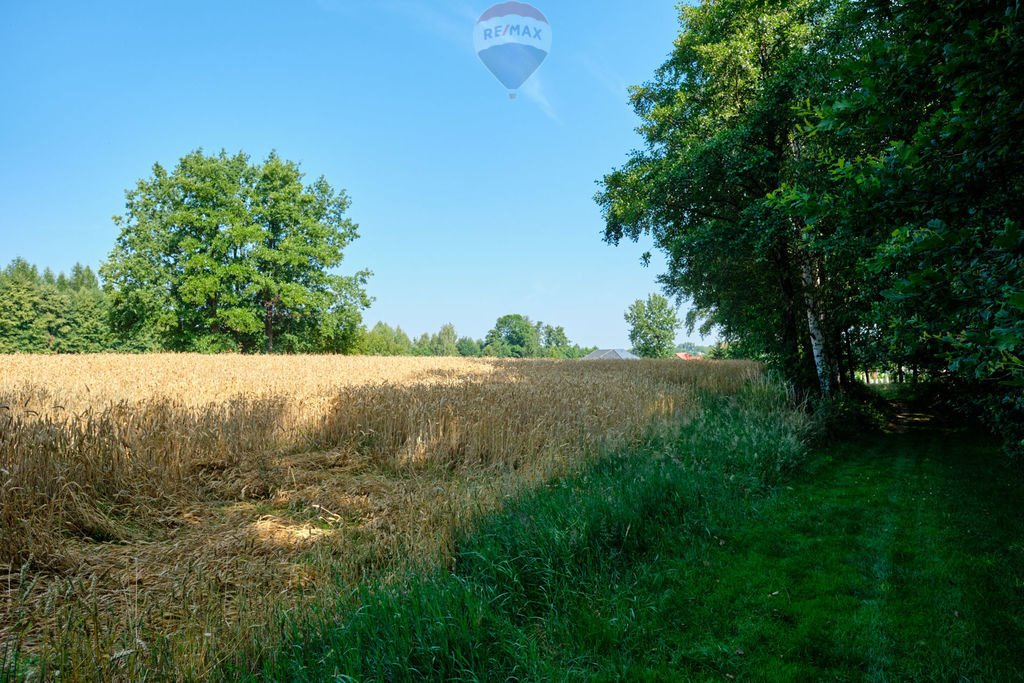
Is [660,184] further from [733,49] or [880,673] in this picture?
[880,673]

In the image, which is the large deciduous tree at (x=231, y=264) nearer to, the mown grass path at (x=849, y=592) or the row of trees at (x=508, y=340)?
the mown grass path at (x=849, y=592)

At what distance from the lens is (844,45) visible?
10.1 m

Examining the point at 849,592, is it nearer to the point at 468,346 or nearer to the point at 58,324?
the point at 58,324

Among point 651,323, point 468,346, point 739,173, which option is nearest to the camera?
point 739,173

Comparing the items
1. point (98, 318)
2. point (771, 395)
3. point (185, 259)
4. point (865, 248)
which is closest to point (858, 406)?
point (771, 395)

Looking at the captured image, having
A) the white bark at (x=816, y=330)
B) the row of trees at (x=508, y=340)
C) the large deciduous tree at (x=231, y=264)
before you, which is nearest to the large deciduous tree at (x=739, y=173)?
the white bark at (x=816, y=330)

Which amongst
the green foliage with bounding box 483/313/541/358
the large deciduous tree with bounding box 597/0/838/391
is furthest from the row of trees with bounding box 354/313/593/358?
the large deciduous tree with bounding box 597/0/838/391

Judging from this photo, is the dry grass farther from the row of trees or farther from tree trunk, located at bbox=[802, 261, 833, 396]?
the row of trees

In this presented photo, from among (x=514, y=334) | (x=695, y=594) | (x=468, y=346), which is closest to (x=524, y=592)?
(x=695, y=594)

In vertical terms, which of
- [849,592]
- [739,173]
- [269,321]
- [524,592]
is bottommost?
[849,592]

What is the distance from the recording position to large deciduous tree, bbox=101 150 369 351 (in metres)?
32.5

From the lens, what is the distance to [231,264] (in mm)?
33406

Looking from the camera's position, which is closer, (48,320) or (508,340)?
(48,320)

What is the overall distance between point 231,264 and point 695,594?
36.9 m
